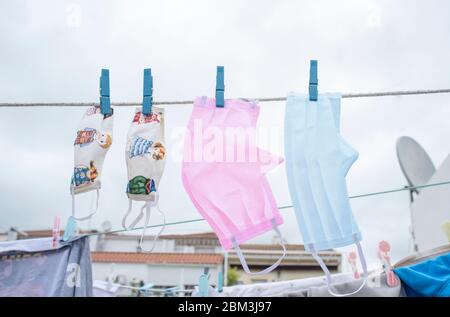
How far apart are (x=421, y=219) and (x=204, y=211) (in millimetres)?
4471

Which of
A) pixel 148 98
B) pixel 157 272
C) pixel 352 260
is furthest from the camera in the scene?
pixel 157 272

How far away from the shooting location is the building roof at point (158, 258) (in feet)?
56.0

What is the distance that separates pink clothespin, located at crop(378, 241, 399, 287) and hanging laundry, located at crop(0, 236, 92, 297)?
1.67 metres

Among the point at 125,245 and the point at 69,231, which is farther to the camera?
the point at 125,245

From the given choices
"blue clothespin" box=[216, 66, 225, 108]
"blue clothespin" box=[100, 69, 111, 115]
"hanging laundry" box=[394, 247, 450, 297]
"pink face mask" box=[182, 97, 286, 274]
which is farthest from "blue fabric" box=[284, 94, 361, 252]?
"blue clothespin" box=[100, 69, 111, 115]

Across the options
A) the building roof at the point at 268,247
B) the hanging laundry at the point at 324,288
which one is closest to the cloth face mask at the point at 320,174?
the hanging laundry at the point at 324,288

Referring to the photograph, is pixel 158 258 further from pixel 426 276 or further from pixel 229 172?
pixel 229 172

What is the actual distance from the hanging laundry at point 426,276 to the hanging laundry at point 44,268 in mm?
1779

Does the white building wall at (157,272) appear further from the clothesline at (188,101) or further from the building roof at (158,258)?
the clothesline at (188,101)

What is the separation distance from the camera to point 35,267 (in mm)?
2916

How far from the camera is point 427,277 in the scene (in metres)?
2.45

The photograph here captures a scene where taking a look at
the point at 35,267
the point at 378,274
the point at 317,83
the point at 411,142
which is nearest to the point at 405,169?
the point at 411,142

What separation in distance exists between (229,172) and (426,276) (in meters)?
1.17

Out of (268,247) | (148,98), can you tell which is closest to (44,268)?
(148,98)
